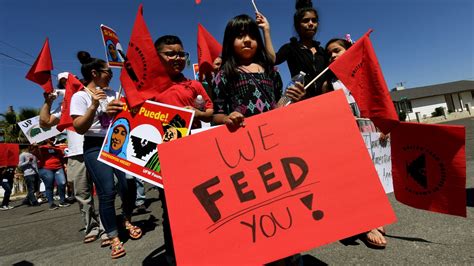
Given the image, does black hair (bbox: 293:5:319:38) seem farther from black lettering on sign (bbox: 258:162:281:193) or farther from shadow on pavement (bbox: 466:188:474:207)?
shadow on pavement (bbox: 466:188:474:207)

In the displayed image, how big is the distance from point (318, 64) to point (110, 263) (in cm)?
255

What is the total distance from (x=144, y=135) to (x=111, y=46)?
1519 mm

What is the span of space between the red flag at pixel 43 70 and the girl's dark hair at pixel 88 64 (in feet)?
0.90

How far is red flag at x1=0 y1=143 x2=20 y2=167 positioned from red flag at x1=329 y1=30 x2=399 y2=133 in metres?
6.15

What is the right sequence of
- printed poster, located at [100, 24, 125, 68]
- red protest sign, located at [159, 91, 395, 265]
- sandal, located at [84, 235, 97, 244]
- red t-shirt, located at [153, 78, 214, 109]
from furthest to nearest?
sandal, located at [84, 235, 97, 244], printed poster, located at [100, 24, 125, 68], red t-shirt, located at [153, 78, 214, 109], red protest sign, located at [159, 91, 395, 265]

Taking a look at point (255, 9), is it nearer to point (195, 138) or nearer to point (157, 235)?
point (195, 138)

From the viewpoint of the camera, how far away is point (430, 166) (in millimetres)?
1834

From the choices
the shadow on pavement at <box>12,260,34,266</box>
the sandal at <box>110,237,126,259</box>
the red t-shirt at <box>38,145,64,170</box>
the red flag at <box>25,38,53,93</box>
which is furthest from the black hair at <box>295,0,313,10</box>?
the red t-shirt at <box>38,145,64,170</box>

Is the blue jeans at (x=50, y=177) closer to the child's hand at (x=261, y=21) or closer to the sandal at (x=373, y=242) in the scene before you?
the child's hand at (x=261, y=21)

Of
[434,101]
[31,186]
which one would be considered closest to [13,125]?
[31,186]

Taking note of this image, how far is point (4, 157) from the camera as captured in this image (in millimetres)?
5555

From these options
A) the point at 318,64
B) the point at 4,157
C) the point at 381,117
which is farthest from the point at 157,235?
the point at 4,157

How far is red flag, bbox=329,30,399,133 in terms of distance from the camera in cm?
177

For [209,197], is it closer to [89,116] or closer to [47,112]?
[89,116]
